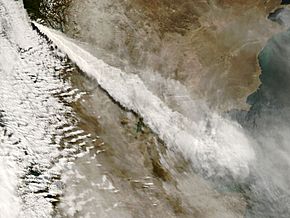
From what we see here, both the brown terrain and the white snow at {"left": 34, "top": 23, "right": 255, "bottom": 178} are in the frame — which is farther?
the brown terrain

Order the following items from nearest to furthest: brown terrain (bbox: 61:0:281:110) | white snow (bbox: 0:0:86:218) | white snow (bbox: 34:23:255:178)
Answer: white snow (bbox: 0:0:86:218) → white snow (bbox: 34:23:255:178) → brown terrain (bbox: 61:0:281:110)

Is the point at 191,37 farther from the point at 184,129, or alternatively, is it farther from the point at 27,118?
the point at 27,118

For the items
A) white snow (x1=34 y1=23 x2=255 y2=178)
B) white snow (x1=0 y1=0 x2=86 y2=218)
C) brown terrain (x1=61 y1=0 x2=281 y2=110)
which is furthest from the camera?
brown terrain (x1=61 y1=0 x2=281 y2=110)

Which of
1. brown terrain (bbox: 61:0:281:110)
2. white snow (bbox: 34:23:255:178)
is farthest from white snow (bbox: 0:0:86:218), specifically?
brown terrain (bbox: 61:0:281:110)

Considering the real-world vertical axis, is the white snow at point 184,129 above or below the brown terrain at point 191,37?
below

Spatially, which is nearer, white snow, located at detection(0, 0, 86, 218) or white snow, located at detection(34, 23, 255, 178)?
white snow, located at detection(0, 0, 86, 218)

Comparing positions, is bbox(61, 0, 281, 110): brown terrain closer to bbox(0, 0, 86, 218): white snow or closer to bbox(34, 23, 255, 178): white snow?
bbox(34, 23, 255, 178): white snow

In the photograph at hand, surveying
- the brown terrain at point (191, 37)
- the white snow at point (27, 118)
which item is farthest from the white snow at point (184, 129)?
the white snow at point (27, 118)

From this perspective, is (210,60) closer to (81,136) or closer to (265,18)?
(265,18)

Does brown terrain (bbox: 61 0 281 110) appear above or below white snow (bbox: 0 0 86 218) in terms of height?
above

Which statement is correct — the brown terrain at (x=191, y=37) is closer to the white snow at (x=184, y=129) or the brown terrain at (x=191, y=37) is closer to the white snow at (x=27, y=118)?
the white snow at (x=184, y=129)
